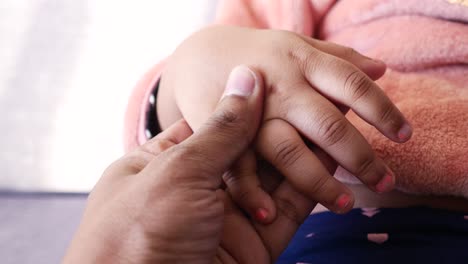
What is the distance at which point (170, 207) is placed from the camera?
1.32 feet

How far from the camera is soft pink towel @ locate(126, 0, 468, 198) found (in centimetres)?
55

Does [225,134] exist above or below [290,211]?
above

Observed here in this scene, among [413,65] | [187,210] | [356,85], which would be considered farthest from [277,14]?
[187,210]

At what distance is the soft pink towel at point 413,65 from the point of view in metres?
0.55

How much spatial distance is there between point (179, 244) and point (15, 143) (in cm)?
71

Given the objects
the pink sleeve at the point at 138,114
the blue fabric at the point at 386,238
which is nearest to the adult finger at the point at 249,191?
the blue fabric at the point at 386,238

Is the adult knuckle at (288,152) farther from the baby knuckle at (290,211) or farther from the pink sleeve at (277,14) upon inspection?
the pink sleeve at (277,14)

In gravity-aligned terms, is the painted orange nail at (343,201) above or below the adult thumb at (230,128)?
below

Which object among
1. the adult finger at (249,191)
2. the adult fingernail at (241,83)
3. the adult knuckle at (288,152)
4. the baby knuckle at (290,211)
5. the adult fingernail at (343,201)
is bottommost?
the baby knuckle at (290,211)

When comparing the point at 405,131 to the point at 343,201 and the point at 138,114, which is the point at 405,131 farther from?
the point at 138,114

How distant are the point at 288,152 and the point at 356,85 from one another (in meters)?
0.10

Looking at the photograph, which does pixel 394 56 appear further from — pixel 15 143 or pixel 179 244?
pixel 15 143

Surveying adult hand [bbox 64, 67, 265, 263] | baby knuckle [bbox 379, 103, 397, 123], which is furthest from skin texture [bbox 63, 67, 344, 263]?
baby knuckle [bbox 379, 103, 397, 123]

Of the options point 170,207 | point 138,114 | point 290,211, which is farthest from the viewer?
point 138,114
